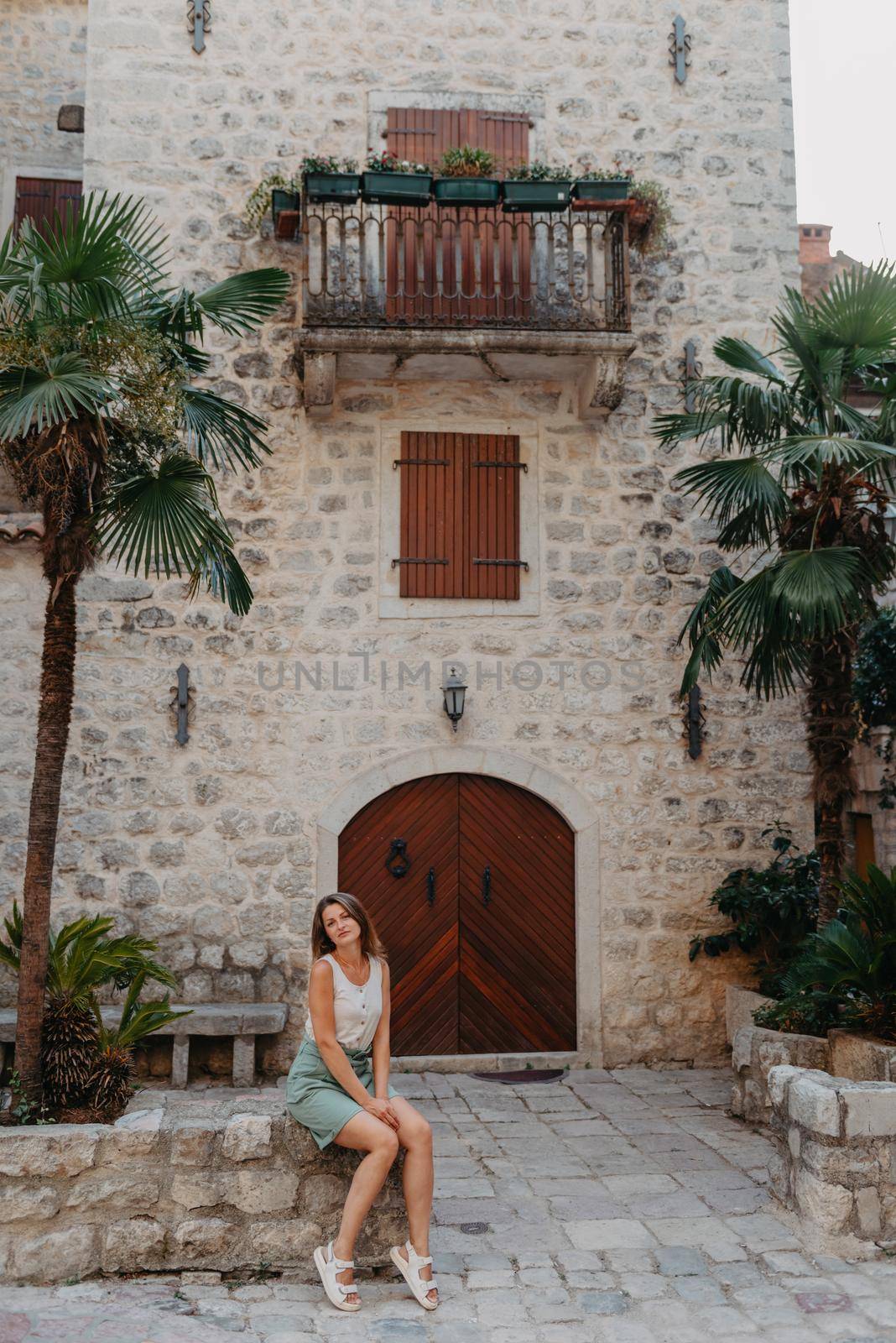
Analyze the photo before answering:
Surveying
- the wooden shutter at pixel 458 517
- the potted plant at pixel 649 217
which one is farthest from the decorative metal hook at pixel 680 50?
the wooden shutter at pixel 458 517

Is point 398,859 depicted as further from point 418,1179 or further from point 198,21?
point 198,21

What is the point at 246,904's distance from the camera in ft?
27.1

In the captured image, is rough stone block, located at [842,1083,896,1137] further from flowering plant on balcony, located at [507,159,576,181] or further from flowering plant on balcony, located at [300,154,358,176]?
flowering plant on balcony, located at [300,154,358,176]

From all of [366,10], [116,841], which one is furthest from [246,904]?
[366,10]

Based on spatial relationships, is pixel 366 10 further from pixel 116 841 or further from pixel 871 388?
pixel 116 841

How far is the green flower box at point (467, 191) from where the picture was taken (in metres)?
8.21

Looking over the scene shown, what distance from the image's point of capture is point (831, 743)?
707 centimetres

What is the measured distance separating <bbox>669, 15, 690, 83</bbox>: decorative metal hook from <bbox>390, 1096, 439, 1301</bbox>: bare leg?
8.02 meters

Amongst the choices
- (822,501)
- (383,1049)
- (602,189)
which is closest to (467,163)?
(602,189)

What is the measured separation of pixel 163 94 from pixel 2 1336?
317 inches

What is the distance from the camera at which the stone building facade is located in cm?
828

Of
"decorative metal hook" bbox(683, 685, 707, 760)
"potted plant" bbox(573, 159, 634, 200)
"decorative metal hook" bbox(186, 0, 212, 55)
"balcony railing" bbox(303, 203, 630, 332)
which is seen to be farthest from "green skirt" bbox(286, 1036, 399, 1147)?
"decorative metal hook" bbox(186, 0, 212, 55)

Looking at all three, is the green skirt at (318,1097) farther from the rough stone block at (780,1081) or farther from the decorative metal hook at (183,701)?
the decorative metal hook at (183,701)

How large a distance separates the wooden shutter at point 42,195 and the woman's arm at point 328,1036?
7.53 m
